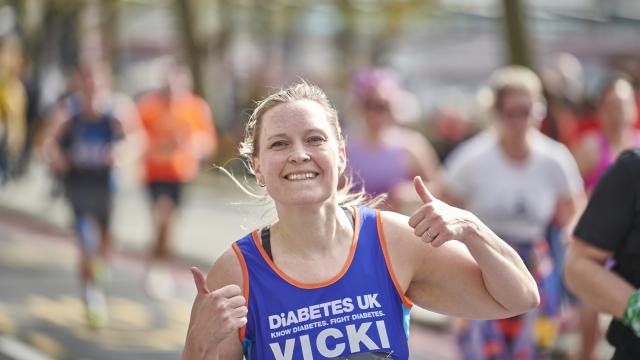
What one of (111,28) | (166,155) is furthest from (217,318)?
(111,28)

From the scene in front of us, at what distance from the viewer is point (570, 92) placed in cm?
1161

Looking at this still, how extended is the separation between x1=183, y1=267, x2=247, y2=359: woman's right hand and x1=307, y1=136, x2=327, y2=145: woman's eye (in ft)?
1.43

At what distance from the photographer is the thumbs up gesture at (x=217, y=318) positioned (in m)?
3.05

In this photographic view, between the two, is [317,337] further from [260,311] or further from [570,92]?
[570,92]

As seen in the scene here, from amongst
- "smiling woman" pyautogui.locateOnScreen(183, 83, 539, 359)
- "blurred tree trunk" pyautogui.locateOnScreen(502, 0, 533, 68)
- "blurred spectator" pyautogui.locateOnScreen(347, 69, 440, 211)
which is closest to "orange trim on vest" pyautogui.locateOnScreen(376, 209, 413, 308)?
"smiling woman" pyautogui.locateOnScreen(183, 83, 539, 359)

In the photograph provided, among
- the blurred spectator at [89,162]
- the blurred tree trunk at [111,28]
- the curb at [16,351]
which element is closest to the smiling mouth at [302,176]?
the curb at [16,351]

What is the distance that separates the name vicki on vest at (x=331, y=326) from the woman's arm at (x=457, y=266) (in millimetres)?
156

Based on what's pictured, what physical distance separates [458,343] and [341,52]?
25.7 m

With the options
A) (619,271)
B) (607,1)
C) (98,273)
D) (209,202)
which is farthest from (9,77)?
(607,1)

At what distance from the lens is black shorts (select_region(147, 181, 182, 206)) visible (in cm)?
1137

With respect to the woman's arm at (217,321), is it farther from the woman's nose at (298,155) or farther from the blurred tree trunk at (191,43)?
the blurred tree trunk at (191,43)

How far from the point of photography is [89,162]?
984 cm

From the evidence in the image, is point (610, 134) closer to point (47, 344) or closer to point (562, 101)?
point (562, 101)

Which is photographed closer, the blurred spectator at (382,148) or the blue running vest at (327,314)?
the blue running vest at (327,314)
